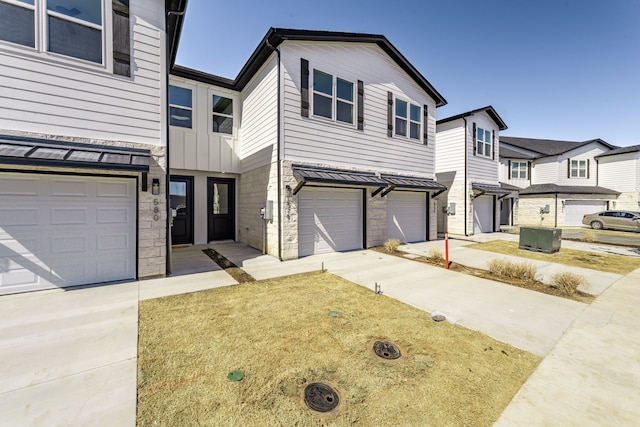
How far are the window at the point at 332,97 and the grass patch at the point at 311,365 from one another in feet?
22.7

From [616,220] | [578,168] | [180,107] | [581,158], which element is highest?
[581,158]

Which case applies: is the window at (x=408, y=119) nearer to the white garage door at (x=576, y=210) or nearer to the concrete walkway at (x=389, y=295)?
the concrete walkway at (x=389, y=295)

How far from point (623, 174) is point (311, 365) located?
32598mm

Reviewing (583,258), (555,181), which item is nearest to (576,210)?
(555,181)

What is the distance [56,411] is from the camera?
2307 mm

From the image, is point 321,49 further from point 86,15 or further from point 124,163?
point 124,163

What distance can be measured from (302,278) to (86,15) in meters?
7.50

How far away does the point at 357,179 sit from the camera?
29.8 ft

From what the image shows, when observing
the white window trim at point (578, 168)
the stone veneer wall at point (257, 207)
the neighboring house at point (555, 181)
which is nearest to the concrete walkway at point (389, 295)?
the stone veneer wall at point (257, 207)

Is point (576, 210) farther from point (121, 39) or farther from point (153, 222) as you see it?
point (121, 39)

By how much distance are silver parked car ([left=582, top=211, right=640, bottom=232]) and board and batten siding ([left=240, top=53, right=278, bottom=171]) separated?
75.8 ft

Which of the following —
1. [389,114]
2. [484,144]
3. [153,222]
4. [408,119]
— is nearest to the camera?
[153,222]

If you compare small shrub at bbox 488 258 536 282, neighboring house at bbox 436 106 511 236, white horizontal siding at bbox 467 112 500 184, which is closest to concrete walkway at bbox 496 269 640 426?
small shrub at bbox 488 258 536 282

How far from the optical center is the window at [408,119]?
11.4 meters
